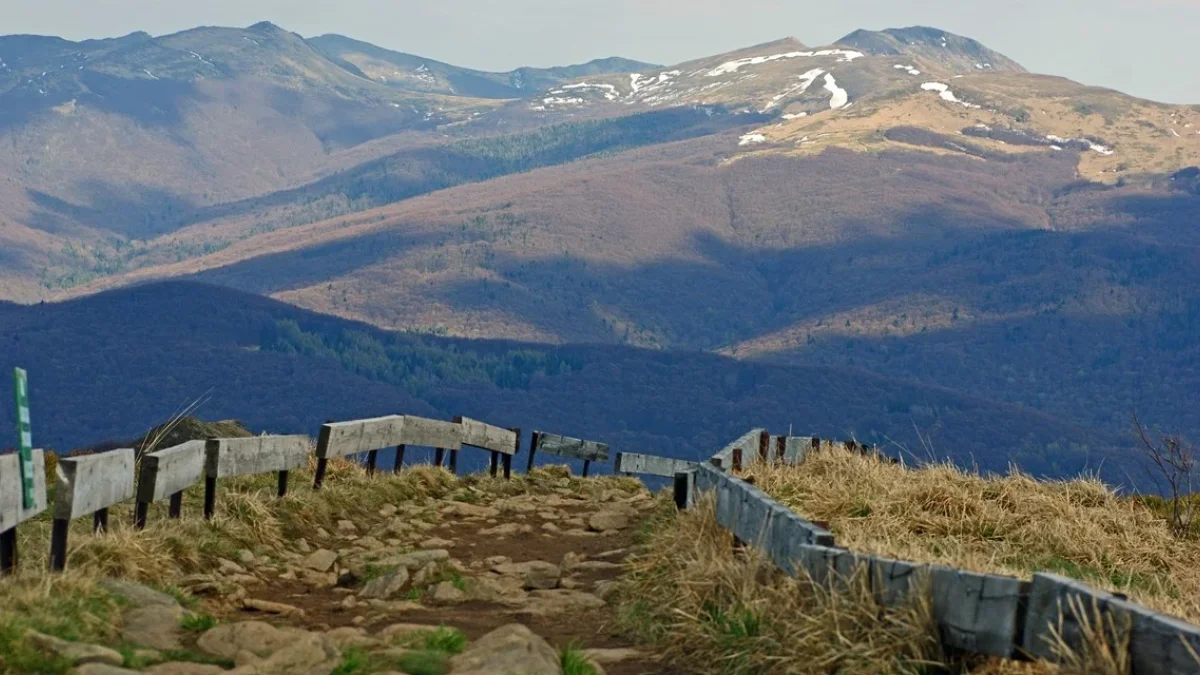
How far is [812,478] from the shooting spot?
14766 millimetres

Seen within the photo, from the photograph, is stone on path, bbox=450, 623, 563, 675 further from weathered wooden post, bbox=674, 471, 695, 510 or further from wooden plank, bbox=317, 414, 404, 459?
wooden plank, bbox=317, 414, 404, 459

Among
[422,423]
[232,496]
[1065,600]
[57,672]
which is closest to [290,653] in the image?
[57,672]

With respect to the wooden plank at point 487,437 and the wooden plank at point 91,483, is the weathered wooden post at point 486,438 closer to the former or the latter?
the wooden plank at point 487,437

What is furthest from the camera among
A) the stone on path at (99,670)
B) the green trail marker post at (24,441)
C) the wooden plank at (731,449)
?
the wooden plank at (731,449)

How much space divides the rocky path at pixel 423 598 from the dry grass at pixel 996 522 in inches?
70.8

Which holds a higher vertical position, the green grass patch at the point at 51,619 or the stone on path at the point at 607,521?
the green grass patch at the point at 51,619

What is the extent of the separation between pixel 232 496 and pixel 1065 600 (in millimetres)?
8637

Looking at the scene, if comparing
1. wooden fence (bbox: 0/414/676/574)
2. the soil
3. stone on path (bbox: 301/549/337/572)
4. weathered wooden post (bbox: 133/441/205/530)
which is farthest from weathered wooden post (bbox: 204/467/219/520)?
the soil

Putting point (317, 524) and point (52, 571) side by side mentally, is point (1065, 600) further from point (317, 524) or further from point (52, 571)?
point (317, 524)

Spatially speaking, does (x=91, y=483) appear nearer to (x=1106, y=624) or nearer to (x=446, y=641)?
(x=446, y=641)

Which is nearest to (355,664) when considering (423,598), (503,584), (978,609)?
(423,598)

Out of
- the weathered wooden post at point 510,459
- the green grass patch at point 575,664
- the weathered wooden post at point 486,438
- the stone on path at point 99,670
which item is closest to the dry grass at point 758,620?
the green grass patch at point 575,664

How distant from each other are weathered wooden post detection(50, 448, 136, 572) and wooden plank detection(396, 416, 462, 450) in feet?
23.1

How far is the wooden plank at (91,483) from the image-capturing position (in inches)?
398
